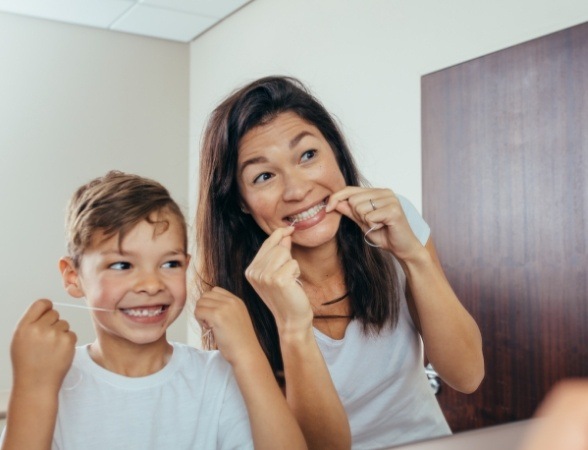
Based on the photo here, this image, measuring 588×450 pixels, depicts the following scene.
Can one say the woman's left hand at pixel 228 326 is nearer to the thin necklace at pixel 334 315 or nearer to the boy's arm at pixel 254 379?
the boy's arm at pixel 254 379

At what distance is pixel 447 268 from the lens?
682 mm

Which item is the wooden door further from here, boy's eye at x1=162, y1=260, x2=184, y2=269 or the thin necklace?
boy's eye at x1=162, y1=260, x2=184, y2=269

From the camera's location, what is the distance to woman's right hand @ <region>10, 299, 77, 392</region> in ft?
1.34

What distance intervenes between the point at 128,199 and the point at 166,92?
87mm

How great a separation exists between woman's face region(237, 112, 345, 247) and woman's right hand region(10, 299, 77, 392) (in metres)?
0.17

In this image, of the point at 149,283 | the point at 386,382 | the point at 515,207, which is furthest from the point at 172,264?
the point at 515,207

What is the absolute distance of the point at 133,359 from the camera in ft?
1.52

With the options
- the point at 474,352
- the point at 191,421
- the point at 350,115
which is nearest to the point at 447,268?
the point at 474,352

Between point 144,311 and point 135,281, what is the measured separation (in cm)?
3

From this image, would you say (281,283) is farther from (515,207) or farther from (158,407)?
(515,207)

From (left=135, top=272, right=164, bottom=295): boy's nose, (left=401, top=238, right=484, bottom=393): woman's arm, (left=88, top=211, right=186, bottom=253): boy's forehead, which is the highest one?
(left=88, top=211, right=186, bottom=253): boy's forehead

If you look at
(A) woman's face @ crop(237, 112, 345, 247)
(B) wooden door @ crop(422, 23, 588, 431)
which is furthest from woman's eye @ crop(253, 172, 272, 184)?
(B) wooden door @ crop(422, 23, 588, 431)

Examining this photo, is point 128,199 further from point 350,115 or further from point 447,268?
point 447,268

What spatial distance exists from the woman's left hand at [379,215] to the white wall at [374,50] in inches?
1.2
